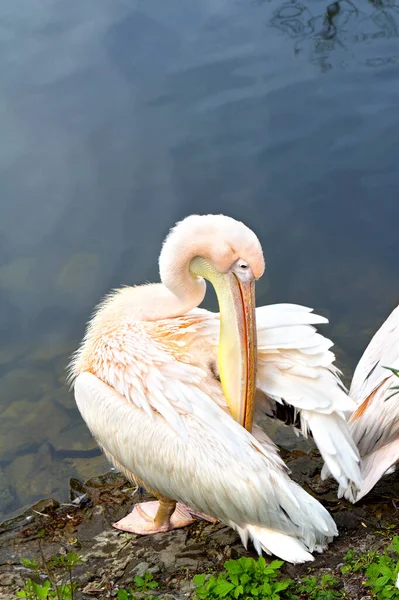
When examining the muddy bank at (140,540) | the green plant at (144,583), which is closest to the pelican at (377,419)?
the muddy bank at (140,540)

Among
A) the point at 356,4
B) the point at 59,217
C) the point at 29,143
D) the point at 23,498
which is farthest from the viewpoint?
the point at 356,4

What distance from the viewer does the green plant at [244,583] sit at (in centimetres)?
308

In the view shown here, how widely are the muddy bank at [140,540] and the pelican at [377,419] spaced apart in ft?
0.65

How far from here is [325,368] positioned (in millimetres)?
3701

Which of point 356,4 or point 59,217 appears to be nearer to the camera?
point 59,217


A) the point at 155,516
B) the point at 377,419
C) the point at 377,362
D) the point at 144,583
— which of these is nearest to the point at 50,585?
the point at 144,583

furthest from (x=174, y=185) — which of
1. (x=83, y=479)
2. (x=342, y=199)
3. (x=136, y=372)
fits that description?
(x=136, y=372)

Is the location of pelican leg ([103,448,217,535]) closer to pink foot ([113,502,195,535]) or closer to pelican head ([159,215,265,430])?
pink foot ([113,502,195,535])

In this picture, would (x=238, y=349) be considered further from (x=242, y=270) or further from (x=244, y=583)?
(x=244, y=583)

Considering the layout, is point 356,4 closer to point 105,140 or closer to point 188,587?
point 105,140

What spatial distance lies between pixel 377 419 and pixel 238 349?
0.84 metres

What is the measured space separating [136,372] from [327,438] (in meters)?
0.93

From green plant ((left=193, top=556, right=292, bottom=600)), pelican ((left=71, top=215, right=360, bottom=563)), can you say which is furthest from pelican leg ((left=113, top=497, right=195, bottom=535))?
green plant ((left=193, top=556, right=292, bottom=600))

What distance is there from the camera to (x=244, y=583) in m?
3.13
